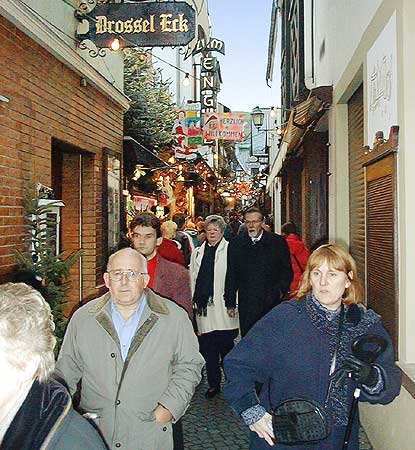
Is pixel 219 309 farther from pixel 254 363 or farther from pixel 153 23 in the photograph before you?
pixel 254 363

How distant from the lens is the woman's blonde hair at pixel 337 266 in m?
3.64

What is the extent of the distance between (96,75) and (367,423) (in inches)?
235

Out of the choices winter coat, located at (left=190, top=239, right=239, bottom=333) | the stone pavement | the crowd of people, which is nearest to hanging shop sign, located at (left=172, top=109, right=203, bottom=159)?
winter coat, located at (left=190, top=239, right=239, bottom=333)

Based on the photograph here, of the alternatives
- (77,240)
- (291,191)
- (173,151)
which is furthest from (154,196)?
(77,240)

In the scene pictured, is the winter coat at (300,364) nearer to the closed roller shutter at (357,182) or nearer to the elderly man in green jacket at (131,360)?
the elderly man in green jacket at (131,360)

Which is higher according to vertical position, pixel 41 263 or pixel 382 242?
pixel 382 242

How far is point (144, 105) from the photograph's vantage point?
14398mm

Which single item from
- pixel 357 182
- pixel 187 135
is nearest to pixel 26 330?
pixel 357 182

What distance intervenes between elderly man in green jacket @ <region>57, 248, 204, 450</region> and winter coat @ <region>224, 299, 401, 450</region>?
1.36ft

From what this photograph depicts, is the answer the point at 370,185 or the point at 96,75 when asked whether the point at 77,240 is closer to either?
the point at 96,75

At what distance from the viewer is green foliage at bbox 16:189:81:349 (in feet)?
21.3

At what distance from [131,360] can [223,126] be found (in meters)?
16.8

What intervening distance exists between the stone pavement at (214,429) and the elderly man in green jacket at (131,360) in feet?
6.98

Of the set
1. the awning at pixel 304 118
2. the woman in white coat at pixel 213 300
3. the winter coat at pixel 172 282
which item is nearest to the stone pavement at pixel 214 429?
the woman in white coat at pixel 213 300
